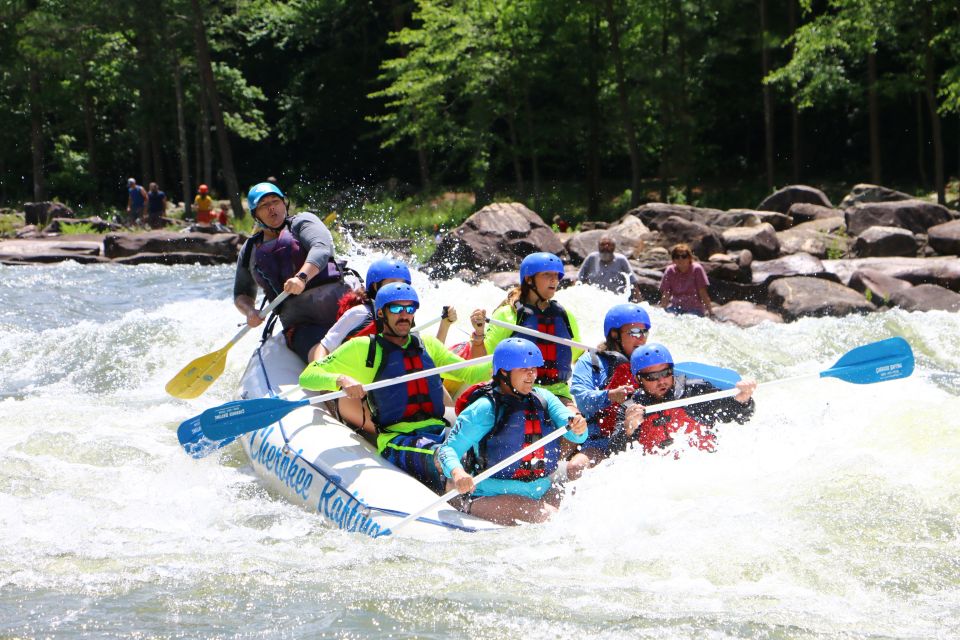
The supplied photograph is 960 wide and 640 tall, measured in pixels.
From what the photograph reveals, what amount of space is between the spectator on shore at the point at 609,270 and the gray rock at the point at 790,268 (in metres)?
3.50

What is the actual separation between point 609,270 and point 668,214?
6.64 meters

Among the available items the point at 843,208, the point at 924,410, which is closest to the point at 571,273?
Answer: the point at 843,208

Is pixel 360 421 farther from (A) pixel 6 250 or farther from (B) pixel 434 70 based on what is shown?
(B) pixel 434 70

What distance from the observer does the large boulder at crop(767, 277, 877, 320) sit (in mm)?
12383

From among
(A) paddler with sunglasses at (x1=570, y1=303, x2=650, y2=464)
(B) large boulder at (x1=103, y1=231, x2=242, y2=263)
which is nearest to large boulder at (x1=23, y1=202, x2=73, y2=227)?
(B) large boulder at (x1=103, y1=231, x2=242, y2=263)

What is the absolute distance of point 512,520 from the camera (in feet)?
17.3

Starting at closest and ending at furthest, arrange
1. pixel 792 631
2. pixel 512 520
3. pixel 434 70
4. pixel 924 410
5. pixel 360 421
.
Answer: pixel 792 631 < pixel 512 520 < pixel 360 421 < pixel 924 410 < pixel 434 70

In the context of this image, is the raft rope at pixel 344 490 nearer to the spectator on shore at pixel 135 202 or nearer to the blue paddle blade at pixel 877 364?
the blue paddle blade at pixel 877 364

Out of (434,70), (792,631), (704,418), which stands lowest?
(792,631)

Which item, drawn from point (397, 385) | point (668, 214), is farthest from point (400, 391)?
point (668, 214)

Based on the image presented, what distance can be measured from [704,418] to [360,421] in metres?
1.85

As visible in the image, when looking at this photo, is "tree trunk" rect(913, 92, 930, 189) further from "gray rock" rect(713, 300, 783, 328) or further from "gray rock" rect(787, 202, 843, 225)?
"gray rock" rect(713, 300, 783, 328)

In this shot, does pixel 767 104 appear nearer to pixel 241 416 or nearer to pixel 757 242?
pixel 757 242

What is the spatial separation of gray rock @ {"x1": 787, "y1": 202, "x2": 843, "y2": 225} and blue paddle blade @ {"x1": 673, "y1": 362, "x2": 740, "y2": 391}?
12.0 metres
